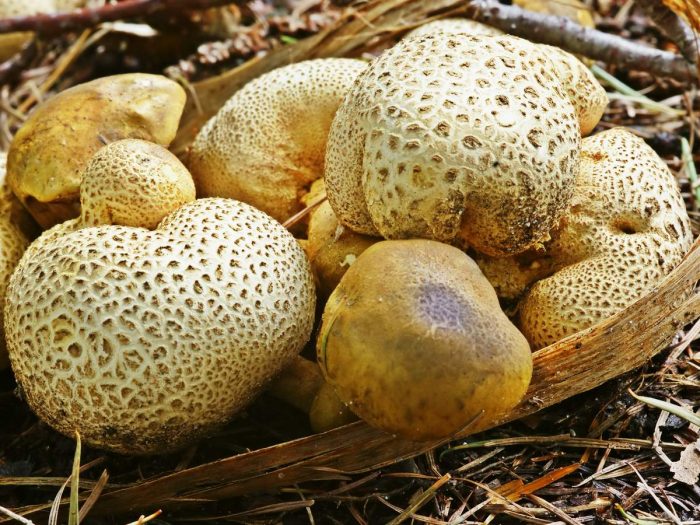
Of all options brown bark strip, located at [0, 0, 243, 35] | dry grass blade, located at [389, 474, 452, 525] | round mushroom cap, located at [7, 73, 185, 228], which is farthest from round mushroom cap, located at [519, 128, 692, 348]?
brown bark strip, located at [0, 0, 243, 35]

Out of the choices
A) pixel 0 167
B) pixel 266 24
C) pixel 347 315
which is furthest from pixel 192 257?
pixel 266 24

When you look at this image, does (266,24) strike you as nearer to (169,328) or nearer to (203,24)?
(203,24)

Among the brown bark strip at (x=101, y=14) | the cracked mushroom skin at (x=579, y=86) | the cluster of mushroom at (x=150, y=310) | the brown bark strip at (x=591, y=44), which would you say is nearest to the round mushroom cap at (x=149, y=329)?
the cluster of mushroom at (x=150, y=310)

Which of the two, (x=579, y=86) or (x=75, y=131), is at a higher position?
(x=579, y=86)

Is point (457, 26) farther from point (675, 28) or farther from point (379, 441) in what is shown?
point (379, 441)

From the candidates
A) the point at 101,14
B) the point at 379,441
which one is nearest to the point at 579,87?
the point at 379,441

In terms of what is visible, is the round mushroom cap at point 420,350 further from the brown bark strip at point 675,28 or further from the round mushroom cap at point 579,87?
the brown bark strip at point 675,28
